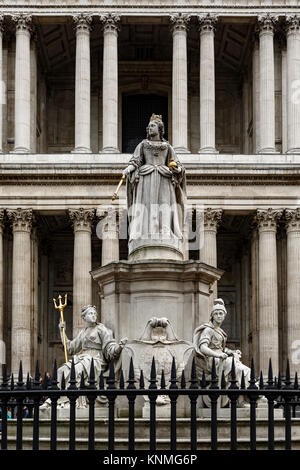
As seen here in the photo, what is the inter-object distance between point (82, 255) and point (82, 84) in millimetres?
8429

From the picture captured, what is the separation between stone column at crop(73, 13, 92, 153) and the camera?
49.5 metres

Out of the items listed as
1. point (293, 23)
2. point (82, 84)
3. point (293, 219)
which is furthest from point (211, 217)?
point (293, 23)

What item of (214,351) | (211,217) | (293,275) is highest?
(211,217)

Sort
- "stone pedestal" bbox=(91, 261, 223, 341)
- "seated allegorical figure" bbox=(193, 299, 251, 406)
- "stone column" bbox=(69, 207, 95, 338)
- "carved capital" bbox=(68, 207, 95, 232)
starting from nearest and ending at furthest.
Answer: "seated allegorical figure" bbox=(193, 299, 251, 406) → "stone pedestal" bbox=(91, 261, 223, 341) → "stone column" bbox=(69, 207, 95, 338) → "carved capital" bbox=(68, 207, 95, 232)

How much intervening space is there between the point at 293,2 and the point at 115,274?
114 ft

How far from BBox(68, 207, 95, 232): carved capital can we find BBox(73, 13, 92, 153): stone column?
3.59 m

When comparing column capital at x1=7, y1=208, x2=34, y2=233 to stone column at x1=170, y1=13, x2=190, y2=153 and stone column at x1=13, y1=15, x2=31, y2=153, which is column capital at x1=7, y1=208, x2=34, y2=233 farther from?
stone column at x1=170, y1=13, x2=190, y2=153

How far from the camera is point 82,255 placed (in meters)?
47.6

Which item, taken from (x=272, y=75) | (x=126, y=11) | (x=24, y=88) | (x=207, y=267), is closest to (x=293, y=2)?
(x=272, y=75)

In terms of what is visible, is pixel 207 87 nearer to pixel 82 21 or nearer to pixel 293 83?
pixel 293 83

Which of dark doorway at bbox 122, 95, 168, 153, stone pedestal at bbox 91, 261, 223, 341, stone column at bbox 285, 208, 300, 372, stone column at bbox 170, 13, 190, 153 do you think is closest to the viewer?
stone pedestal at bbox 91, 261, 223, 341

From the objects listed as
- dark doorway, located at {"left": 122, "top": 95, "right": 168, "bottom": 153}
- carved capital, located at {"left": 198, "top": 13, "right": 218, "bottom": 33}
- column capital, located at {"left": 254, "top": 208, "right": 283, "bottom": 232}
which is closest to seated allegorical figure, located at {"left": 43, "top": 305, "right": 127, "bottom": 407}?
column capital, located at {"left": 254, "top": 208, "right": 283, "bottom": 232}

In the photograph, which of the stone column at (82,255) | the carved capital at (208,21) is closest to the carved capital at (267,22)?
the carved capital at (208,21)

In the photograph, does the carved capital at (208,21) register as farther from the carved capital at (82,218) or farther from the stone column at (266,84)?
the carved capital at (82,218)
